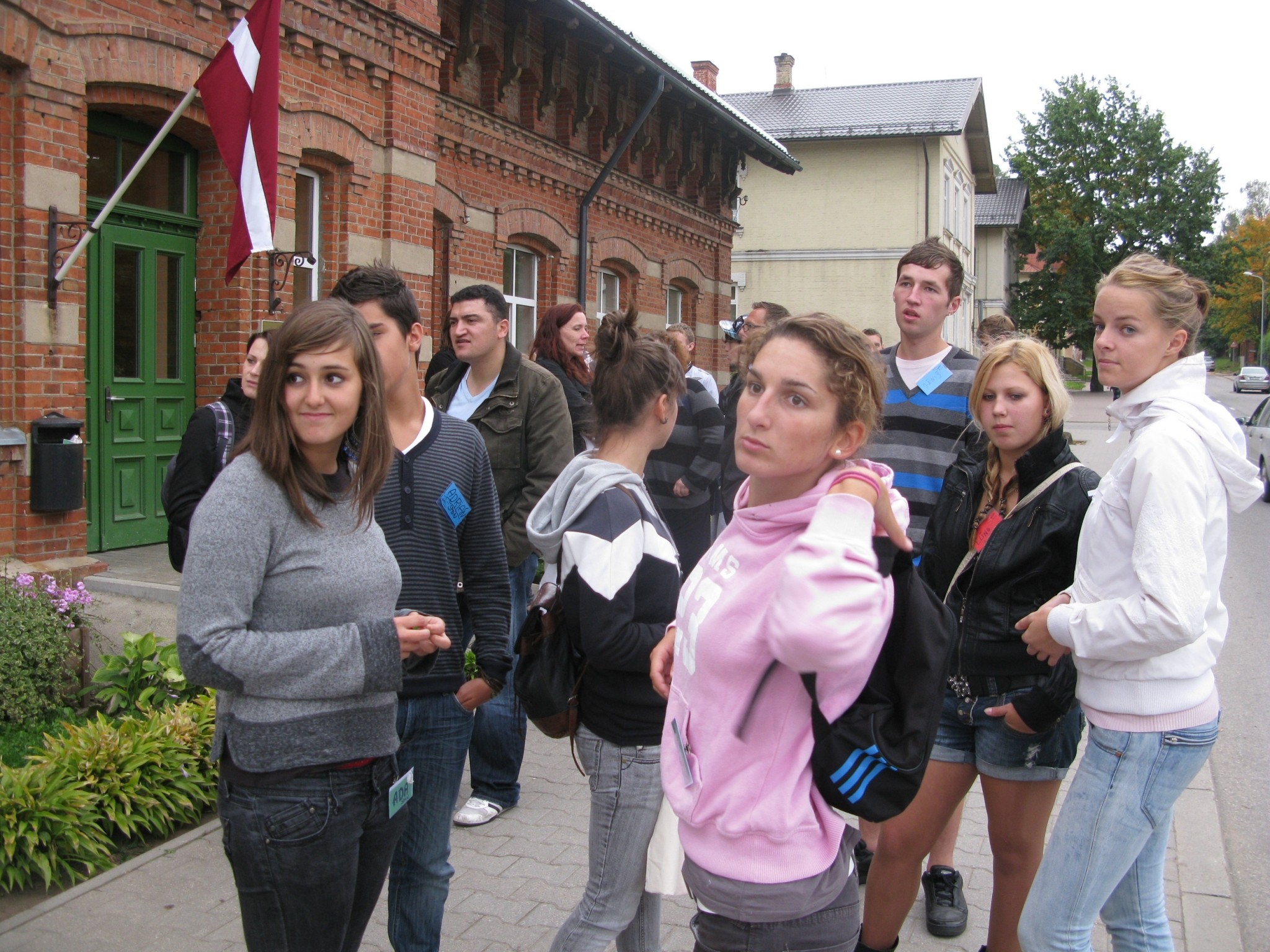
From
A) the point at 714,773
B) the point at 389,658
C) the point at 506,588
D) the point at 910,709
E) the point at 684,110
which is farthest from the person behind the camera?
the point at 684,110

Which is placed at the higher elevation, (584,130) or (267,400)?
(584,130)

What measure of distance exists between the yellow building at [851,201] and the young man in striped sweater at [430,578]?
2831 cm

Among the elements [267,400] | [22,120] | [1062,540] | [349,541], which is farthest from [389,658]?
[22,120]

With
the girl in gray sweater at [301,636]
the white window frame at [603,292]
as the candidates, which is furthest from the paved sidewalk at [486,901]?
the white window frame at [603,292]

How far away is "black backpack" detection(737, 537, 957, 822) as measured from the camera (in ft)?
5.81

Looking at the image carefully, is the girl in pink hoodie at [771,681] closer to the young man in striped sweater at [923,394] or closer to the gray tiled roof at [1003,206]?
the young man in striped sweater at [923,394]

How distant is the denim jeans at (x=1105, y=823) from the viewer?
256 centimetres

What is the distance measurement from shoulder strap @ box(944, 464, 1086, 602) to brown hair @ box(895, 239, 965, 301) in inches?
52.6

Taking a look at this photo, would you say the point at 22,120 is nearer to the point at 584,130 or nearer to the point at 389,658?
the point at 389,658

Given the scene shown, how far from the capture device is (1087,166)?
185ft

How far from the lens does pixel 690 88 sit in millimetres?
14586

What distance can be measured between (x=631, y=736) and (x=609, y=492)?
623 millimetres

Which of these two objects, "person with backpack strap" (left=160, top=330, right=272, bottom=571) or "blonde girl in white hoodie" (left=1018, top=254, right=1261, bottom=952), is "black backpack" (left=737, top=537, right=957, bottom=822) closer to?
"blonde girl in white hoodie" (left=1018, top=254, right=1261, bottom=952)

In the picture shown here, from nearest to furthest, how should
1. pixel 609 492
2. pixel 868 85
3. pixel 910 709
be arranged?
pixel 910 709, pixel 609 492, pixel 868 85
